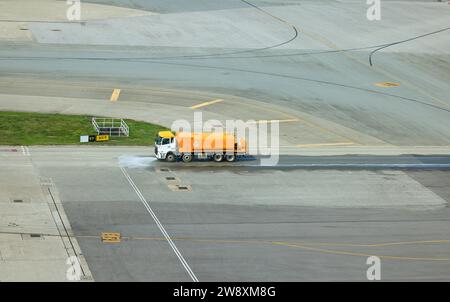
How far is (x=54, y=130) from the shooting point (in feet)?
329

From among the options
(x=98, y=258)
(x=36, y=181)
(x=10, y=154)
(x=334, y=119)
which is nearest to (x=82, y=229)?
(x=98, y=258)

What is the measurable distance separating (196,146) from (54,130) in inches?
697

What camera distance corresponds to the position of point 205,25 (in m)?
146

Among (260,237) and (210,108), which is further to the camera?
(210,108)

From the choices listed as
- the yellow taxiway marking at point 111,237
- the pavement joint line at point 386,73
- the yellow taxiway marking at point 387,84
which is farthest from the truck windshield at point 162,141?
the yellow taxiway marking at point 387,84

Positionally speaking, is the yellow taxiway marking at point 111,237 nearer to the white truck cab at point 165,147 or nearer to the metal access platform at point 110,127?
the white truck cab at point 165,147

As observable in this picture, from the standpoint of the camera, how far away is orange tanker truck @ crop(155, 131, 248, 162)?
9062cm

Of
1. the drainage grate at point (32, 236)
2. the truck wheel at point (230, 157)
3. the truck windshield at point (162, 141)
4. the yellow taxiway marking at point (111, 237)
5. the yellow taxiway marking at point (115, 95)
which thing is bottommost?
the truck wheel at point (230, 157)

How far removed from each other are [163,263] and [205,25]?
83929mm

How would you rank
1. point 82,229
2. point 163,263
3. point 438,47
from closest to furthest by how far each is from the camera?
1. point 163,263
2. point 82,229
3. point 438,47

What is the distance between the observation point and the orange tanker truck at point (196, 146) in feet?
297

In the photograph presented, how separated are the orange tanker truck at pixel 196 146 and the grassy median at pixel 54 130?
6.79 m

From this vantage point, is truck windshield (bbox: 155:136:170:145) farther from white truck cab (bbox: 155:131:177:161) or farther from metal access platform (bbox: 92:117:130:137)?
metal access platform (bbox: 92:117:130:137)

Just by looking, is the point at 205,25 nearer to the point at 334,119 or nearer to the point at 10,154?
the point at 334,119
